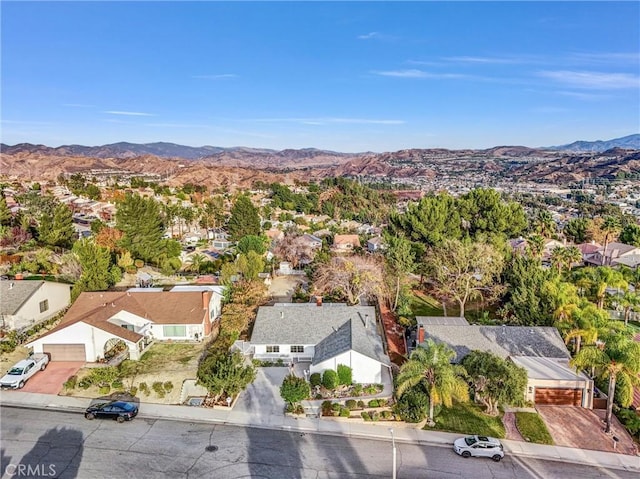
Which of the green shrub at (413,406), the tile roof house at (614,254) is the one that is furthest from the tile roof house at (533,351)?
the tile roof house at (614,254)

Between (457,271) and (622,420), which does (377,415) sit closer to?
(622,420)

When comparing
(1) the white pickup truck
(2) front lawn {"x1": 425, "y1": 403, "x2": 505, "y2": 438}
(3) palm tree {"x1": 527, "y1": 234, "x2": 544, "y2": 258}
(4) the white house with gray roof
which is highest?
(3) palm tree {"x1": 527, "y1": 234, "x2": 544, "y2": 258}

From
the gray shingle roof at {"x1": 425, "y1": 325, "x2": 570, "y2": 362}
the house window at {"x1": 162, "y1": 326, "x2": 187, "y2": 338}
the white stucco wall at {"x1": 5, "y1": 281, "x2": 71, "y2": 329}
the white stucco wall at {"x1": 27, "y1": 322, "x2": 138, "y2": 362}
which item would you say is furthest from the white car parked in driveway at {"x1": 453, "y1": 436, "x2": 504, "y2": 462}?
the white stucco wall at {"x1": 5, "y1": 281, "x2": 71, "y2": 329}

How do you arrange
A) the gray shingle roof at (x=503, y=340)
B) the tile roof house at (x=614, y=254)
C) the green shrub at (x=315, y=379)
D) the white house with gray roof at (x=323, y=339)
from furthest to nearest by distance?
the tile roof house at (x=614, y=254) → the gray shingle roof at (x=503, y=340) → the white house with gray roof at (x=323, y=339) → the green shrub at (x=315, y=379)

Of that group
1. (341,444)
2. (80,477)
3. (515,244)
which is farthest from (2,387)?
(515,244)

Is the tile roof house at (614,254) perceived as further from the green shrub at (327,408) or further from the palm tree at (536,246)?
the green shrub at (327,408)

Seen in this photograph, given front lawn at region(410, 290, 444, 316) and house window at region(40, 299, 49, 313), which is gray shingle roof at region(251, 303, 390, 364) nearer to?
front lawn at region(410, 290, 444, 316)
